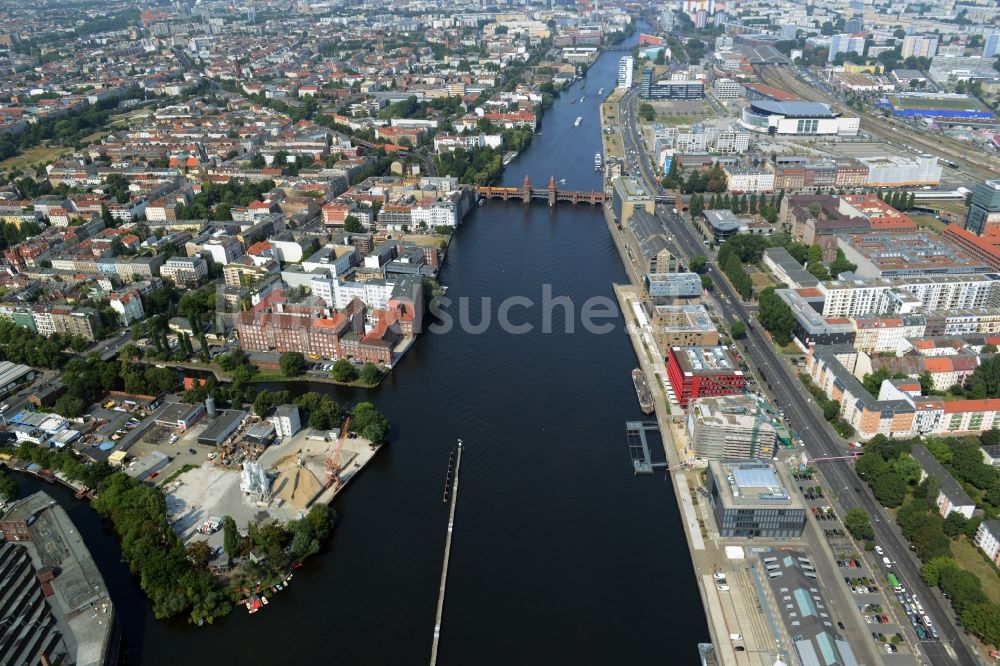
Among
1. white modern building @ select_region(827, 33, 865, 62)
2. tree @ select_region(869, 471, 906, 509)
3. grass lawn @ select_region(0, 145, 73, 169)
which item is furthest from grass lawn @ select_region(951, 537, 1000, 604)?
white modern building @ select_region(827, 33, 865, 62)

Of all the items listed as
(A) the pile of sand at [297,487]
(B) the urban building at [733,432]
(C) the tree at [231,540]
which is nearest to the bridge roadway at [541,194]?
(B) the urban building at [733,432]

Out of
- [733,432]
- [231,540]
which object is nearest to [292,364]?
[231,540]

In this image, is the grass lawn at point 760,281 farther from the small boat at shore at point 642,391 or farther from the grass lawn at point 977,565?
the grass lawn at point 977,565

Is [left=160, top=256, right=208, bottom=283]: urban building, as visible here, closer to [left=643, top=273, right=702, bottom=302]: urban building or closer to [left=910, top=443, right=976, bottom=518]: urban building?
[left=643, top=273, right=702, bottom=302]: urban building

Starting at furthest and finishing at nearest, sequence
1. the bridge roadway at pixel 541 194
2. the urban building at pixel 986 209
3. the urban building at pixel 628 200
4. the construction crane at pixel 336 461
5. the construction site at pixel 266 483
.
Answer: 1. the bridge roadway at pixel 541 194
2. the urban building at pixel 628 200
3. the urban building at pixel 986 209
4. the construction crane at pixel 336 461
5. the construction site at pixel 266 483

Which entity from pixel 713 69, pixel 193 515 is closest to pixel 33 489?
pixel 193 515

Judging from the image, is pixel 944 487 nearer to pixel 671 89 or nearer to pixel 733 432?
pixel 733 432
